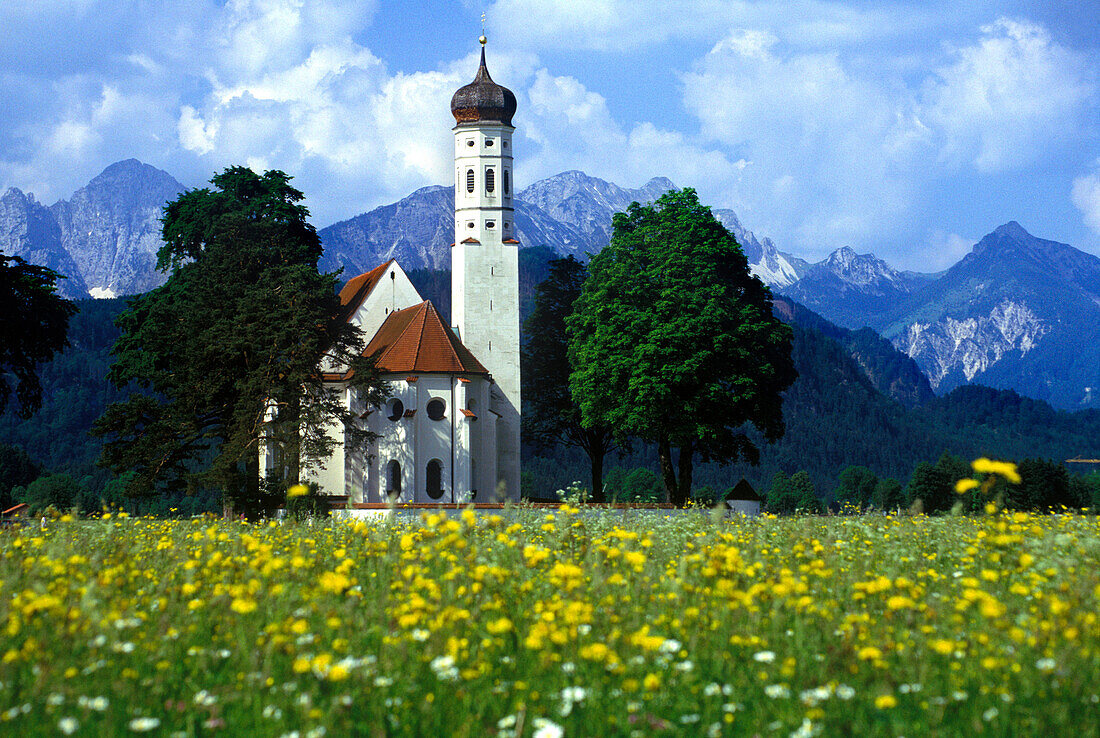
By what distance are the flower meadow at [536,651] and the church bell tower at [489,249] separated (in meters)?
42.3

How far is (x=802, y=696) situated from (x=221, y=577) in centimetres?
458

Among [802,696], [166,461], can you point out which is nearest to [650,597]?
[802,696]

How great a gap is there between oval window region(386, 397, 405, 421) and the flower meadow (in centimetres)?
3865

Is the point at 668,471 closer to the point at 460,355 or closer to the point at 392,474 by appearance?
the point at 460,355

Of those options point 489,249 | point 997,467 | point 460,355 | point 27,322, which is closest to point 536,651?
point 997,467

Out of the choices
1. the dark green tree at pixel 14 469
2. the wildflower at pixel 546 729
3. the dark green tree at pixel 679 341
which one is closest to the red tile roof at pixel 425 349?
the dark green tree at pixel 679 341

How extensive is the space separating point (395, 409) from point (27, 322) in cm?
1670

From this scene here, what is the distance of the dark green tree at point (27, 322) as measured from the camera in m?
34.2

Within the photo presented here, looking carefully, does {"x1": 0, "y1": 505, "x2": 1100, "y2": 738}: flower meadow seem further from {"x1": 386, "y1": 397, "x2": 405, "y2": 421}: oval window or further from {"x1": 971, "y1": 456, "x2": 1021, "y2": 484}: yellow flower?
{"x1": 386, "y1": 397, "x2": 405, "y2": 421}: oval window

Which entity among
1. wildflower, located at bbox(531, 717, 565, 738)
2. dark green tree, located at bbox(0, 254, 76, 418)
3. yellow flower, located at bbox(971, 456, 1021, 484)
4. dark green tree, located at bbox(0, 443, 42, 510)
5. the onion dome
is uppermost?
the onion dome

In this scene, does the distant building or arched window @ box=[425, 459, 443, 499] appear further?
arched window @ box=[425, 459, 443, 499]

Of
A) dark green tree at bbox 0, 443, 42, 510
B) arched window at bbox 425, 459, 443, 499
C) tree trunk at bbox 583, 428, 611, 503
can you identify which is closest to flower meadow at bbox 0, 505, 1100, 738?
arched window at bbox 425, 459, 443, 499

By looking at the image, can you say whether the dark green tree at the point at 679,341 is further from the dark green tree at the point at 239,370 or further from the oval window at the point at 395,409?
the dark green tree at the point at 239,370

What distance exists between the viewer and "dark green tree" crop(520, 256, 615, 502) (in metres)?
54.4
